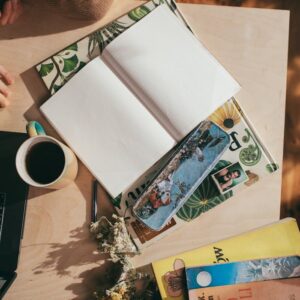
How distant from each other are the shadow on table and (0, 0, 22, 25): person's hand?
0.05 feet

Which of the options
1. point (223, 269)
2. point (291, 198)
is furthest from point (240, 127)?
point (291, 198)

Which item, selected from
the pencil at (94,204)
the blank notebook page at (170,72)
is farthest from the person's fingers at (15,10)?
the pencil at (94,204)

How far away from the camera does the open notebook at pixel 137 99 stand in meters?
0.79

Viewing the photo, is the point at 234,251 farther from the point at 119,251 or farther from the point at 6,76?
the point at 6,76

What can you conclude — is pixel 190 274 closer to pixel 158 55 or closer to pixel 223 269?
pixel 223 269

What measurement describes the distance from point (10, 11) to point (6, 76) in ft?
0.44

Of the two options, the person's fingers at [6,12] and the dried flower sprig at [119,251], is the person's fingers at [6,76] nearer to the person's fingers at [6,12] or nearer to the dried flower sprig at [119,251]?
the person's fingers at [6,12]

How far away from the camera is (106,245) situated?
2.48 feet

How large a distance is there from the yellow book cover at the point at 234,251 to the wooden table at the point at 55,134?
18mm

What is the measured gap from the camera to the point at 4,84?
82 cm

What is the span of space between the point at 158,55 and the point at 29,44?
28cm

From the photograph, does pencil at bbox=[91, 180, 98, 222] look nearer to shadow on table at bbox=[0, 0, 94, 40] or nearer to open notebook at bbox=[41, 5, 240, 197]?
open notebook at bbox=[41, 5, 240, 197]

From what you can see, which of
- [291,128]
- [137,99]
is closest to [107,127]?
[137,99]

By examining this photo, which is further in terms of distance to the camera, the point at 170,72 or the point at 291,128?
the point at 291,128
